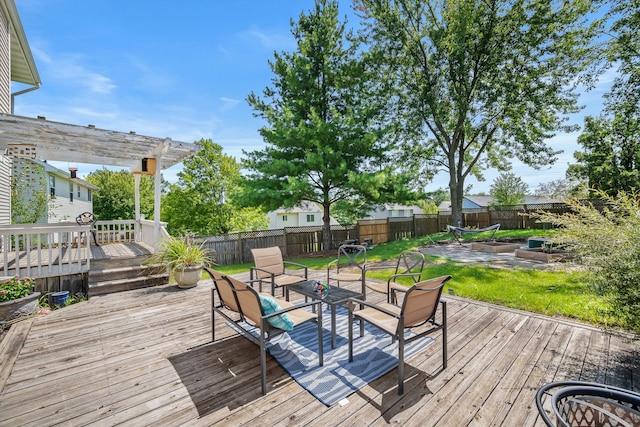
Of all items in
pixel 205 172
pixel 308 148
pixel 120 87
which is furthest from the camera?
pixel 205 172

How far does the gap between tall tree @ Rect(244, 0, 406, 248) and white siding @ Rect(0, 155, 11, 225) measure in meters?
6.77

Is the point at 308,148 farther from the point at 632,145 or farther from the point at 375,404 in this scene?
the point at 632,145

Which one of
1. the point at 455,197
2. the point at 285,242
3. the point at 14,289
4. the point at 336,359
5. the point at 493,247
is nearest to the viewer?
the point at 336,359

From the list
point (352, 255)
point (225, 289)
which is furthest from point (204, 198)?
point (225, 289)

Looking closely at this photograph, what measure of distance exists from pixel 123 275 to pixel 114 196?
24002 millimetres

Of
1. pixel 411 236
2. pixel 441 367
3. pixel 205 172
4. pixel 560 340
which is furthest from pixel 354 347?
pixel 205 172

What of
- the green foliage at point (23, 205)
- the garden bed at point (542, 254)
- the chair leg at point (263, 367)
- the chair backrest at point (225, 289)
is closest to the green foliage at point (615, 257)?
the chair leg at point (263, 367)

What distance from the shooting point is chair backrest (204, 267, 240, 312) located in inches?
117

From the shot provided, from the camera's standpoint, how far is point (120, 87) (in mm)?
10430

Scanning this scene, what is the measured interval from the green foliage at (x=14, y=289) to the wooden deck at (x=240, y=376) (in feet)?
1.44

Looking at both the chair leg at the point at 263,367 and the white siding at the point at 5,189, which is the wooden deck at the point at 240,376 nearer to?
the chair leg at the point at 263,367

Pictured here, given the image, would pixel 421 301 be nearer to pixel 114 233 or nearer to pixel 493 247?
pixel 493 247

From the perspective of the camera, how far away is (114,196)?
24906 millimetres

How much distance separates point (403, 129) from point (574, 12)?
8626 millimetres
